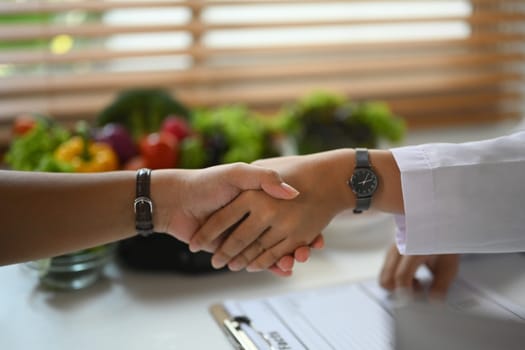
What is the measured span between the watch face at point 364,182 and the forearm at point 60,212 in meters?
0.29

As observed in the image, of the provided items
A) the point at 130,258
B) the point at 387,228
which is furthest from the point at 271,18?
the point at 130,258

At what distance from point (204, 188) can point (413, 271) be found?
327 mm

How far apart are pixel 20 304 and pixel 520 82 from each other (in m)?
1.32

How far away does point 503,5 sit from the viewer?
5.16ft

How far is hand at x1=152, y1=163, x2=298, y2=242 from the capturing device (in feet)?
2.69

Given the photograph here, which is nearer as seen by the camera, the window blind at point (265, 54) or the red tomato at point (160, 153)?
the red tomato at point (160, 153)

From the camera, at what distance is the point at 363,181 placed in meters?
0.83

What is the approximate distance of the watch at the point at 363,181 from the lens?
824mm

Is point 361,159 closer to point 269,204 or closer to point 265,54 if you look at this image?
point 269,204

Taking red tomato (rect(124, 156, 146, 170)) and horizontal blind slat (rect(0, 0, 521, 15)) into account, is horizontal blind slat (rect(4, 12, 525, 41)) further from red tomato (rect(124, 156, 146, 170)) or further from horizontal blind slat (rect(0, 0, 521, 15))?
red tomato (rect(124, 156, 146, 170))

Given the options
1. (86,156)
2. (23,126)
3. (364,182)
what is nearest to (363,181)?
(364,182)

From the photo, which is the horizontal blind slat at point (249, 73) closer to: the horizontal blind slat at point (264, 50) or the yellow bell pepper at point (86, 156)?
the horizontal blind slat at point (264, 50)

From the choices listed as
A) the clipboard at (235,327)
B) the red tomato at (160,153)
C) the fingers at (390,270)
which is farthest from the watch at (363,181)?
the red tomato at (160,153)

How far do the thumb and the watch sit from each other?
0.08 metres
